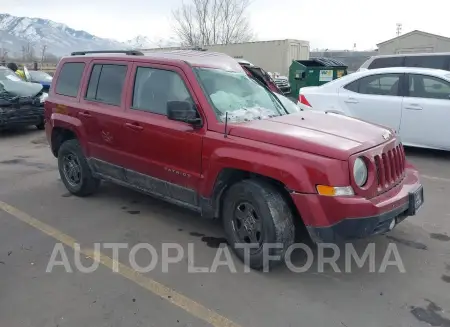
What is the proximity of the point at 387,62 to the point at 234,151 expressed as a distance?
899cm

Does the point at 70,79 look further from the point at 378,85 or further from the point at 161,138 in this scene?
the point at 378,85

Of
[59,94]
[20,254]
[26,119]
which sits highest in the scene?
[59,94]

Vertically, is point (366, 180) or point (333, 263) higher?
point (366, 180)

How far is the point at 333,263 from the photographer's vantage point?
3.63 meters

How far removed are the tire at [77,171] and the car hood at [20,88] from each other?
5.43 meters

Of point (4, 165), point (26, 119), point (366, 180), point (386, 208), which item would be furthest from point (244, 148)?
point (26, 119)

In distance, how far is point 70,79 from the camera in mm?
5242

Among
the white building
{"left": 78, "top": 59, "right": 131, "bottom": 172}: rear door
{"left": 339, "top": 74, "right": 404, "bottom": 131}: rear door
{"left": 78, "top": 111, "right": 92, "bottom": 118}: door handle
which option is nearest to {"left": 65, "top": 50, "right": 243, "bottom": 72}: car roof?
{"left": 78, "top": 59, "right": 131, "bottom": 172}: rear door

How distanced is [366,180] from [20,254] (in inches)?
122

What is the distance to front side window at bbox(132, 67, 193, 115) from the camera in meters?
3.95

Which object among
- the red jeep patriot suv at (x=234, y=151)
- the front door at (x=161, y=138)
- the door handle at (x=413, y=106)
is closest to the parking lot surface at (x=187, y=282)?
the red jeep patriot suv at (x=234, y=151)

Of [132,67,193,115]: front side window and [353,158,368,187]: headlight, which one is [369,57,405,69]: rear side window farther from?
[353,158,368,187]: headlight

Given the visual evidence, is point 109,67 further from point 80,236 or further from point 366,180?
point 366,180

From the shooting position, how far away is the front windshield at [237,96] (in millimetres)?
3771
